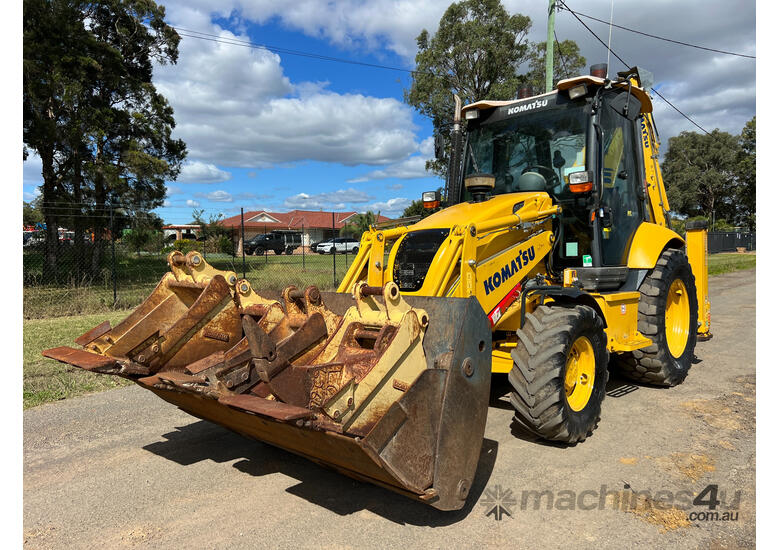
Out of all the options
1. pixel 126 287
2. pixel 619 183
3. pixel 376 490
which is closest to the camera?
pixel 376 490

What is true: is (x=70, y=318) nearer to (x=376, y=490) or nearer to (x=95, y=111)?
(x=95, y=111)

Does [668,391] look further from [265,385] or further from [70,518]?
[70,518]

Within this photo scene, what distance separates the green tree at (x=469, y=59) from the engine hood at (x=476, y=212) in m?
18.7

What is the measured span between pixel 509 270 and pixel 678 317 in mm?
3431

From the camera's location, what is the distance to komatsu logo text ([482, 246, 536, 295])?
4426 mm

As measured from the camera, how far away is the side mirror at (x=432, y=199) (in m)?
6.49

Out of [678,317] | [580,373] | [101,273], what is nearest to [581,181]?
[580,373]

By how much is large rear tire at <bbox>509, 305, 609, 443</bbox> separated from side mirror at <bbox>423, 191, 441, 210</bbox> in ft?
8.08

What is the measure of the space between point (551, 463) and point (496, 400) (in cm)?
150

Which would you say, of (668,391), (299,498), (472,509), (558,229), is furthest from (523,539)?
(668,391)

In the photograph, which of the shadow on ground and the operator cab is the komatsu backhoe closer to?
the operator cab

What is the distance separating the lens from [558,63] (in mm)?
25312

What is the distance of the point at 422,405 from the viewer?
117 inches

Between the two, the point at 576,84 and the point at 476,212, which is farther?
the point at 576,84
